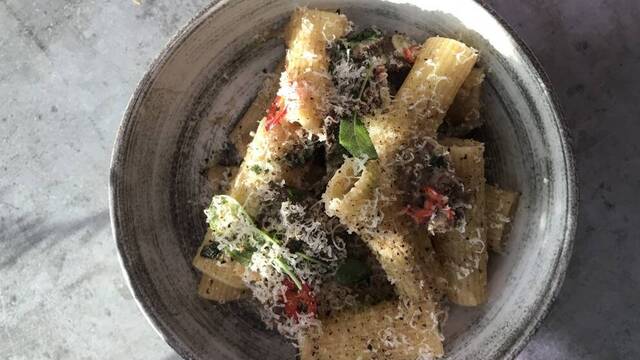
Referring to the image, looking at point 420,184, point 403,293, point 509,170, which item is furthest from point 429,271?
point 509,170

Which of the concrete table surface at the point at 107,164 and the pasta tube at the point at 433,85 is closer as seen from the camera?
the pasta tube at the point at 433,85

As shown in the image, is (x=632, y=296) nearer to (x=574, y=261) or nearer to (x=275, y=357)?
(x=574, y=261)

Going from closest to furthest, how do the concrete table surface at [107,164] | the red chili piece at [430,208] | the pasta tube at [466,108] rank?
the red chili piece at [430,208] → the pasta tube at [466,108] → the concrete table surface at [107,164]

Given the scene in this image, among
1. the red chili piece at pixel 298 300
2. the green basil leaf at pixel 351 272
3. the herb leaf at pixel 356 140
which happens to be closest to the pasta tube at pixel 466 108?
the herb leaf at pixel 356 140

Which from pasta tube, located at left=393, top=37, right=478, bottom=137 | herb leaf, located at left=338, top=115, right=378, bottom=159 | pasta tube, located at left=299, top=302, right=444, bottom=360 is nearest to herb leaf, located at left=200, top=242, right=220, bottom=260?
pasta tube, located at left=299, top=302, right=444, bottom=360

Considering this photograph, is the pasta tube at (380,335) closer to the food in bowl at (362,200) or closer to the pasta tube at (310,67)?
the food in bowl at (362,200)

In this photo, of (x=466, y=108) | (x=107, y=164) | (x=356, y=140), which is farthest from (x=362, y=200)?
(x=107, y=164)

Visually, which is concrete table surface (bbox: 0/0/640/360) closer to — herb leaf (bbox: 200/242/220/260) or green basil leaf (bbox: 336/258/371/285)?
herb leaf (bbox: 200/242/220/260)
